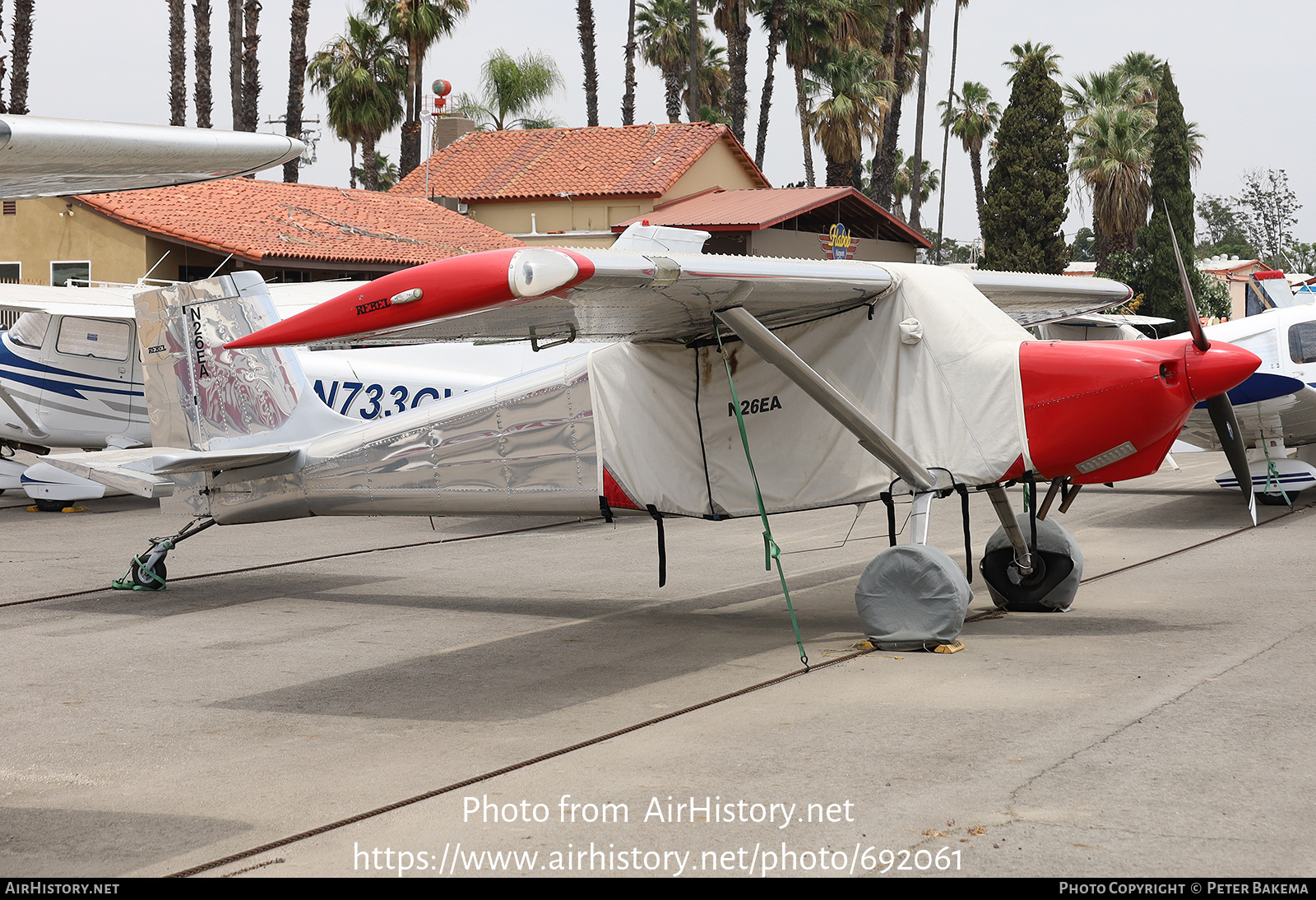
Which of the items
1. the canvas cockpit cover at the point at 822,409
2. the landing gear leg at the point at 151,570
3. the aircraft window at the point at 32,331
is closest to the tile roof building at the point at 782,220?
the aircraft window at the point at 32,331

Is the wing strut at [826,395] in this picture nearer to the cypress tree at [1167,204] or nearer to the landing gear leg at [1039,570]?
the landing gear leg at [1039,570]

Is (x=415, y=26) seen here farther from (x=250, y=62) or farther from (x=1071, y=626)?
(x=1071, y=626)

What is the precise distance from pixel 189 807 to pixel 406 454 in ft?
14.4

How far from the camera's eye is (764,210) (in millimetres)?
35250

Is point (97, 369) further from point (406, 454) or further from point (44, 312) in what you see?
point (406, 454)

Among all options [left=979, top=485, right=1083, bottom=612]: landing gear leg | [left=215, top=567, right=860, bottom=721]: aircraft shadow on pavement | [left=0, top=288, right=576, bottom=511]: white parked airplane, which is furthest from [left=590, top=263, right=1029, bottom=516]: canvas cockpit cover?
[left=0, top=288, right=576, bottom=511]: white parked airplane

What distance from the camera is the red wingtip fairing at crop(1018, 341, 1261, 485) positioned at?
7223 millimetres

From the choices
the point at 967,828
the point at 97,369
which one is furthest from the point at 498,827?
the point at 97,369

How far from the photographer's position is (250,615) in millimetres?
9336

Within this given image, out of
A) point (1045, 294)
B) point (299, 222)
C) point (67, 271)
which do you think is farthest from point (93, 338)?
point (1045, 294)

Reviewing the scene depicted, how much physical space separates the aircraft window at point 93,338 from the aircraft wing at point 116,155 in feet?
47.8

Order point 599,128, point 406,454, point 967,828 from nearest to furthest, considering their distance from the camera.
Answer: point 967,828, point 406,454, point 599,128

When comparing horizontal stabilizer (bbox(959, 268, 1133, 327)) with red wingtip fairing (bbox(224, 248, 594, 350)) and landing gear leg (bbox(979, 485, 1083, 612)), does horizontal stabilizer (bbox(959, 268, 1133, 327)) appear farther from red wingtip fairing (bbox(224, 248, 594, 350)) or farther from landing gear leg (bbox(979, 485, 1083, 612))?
red wingtip fairing (bbox(224, 248, 594, 350))

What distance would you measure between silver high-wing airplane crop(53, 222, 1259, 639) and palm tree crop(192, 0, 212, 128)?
1228 inches
